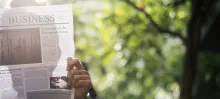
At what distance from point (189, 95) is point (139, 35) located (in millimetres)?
281

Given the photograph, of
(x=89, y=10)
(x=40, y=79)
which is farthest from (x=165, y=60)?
(x=40, y=79)

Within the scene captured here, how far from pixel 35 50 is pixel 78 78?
17 cm

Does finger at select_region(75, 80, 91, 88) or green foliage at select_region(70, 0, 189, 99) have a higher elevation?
green foliage at select_region(70, 0, 189, 99)

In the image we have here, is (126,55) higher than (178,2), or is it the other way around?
(178,2)

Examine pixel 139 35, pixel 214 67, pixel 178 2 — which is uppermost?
pixel 178 2

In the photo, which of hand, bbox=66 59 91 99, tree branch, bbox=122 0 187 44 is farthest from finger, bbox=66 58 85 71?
tree branch, bbox=122 0 187 44

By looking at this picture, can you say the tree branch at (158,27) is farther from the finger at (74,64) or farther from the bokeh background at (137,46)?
the finger at (74,64)

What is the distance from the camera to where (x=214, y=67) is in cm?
95

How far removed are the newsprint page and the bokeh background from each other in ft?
0.18

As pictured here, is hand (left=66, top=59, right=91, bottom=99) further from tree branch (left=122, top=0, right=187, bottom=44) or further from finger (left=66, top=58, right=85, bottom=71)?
tree branch (left=122, top=0, right=187, bottom=44)

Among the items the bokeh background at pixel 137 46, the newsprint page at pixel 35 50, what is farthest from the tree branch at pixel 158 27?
the newsprint page at pixel 35 50

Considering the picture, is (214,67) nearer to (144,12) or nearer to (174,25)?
(174,25)

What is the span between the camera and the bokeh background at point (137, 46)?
0.92 metres

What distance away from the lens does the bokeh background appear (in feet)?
3.01
